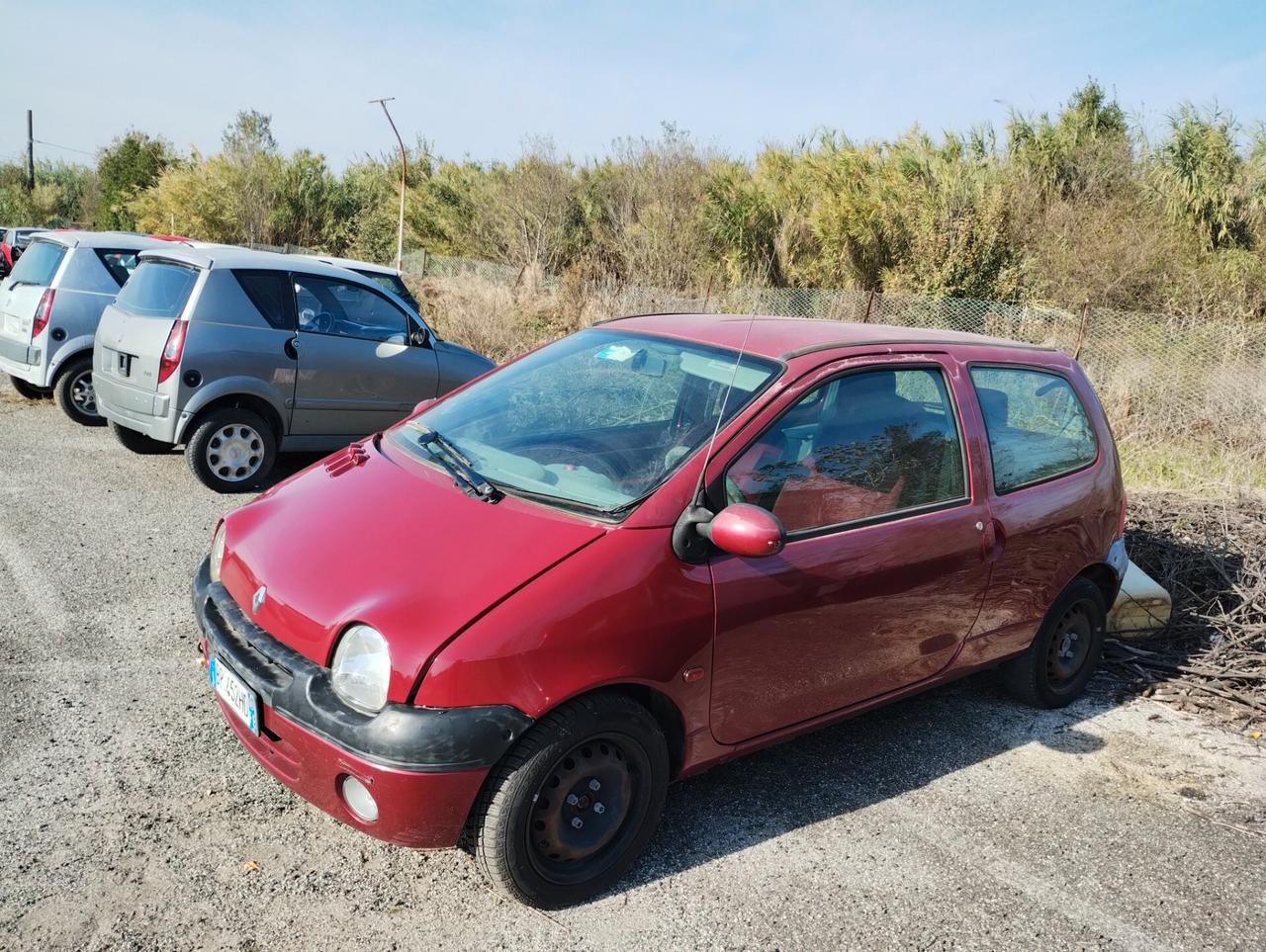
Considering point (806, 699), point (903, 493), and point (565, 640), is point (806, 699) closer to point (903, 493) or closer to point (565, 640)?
point (903, 493)

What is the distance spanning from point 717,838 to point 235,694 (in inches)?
65.3

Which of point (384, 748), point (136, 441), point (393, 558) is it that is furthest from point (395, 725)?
point (136, 441)

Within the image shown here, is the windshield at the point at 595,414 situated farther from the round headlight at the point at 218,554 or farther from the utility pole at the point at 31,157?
the utility pole at the point at 31,157

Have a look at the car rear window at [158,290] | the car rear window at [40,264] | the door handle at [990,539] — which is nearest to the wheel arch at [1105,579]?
the door handle at [990,539]

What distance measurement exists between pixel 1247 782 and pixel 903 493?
2.09m

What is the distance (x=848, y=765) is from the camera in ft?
12.7

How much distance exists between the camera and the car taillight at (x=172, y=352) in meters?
6.78

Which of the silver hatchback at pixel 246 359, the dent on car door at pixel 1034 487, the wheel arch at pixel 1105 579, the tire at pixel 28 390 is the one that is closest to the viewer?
the dent on car door at pixel 1034 487

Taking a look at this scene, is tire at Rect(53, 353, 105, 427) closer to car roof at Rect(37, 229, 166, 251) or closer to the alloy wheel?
car roof at Rect(37, 229, 166, 251)

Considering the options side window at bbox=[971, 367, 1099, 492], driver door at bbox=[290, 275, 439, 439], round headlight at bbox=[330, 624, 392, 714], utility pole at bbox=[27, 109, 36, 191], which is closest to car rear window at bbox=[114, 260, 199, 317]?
driver door at bbox=[290, 275, 439, 439]

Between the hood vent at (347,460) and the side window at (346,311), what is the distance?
4.09 metres

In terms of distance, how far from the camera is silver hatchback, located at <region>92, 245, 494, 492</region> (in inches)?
271

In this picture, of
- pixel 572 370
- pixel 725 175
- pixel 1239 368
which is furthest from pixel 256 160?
pixel 572 370

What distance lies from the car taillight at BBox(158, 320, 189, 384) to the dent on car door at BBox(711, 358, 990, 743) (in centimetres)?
517
